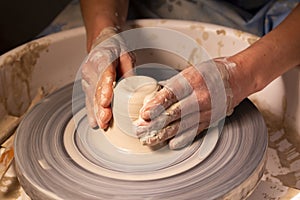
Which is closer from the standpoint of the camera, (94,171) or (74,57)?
(94,171)

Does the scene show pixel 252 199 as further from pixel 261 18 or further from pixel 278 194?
pixel 261 18

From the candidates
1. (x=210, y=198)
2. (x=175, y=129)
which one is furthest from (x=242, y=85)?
(x=210, y=198)

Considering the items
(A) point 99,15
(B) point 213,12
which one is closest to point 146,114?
(A) point 99,15

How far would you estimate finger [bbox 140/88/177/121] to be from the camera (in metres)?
1.07

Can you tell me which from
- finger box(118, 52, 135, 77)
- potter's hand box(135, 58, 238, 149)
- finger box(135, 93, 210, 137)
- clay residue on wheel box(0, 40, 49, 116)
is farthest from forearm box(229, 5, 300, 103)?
clay residue on wheel box(0, 40, 49, 116)

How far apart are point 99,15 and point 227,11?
0.53 meters

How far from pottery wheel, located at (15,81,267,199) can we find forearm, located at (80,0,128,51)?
1.03 feet

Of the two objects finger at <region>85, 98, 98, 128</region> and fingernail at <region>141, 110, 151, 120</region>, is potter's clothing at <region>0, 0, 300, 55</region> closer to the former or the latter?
finger at <region>85, 98, 98, 128</region>

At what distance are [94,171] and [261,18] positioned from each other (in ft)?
3.10

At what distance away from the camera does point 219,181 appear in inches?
42.4

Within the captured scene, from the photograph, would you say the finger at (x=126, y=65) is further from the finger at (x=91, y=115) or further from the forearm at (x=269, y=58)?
the forearm at (x=269, y=58)

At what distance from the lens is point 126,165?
3.74 ft

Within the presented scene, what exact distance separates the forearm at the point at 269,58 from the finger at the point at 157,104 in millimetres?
224

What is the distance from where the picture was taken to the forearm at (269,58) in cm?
127
